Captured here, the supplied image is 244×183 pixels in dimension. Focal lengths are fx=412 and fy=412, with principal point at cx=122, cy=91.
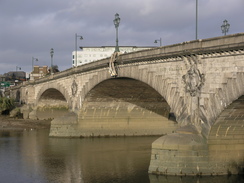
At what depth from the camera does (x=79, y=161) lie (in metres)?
36.9

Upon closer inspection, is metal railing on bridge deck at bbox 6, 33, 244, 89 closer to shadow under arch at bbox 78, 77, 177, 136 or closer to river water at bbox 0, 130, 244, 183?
river water at bbox 0, 130, 244, 183

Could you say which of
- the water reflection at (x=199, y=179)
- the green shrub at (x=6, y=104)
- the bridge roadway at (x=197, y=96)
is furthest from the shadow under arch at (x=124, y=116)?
the green shrub at (x=6, y=104)

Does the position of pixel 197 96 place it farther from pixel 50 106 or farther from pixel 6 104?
pixel 6 104

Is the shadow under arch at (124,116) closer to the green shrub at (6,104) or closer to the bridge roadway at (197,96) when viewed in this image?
the bridge roadway at (197,96)

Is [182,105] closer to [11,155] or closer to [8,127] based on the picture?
[11,155]

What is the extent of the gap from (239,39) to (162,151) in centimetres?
851

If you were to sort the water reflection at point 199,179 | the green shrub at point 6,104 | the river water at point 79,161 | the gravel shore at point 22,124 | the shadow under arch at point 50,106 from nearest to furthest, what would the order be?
1. the water reflection at point 199,179
2. the river water at point 79,161
3. the gravel shore at point 22,124
4. the shadow under arch at point 50,106
5. the green shrub at point 6,104

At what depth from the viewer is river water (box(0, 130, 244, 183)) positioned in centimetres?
2953

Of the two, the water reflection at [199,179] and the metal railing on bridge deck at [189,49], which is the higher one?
the metal railing on bridge deck at [189,49]

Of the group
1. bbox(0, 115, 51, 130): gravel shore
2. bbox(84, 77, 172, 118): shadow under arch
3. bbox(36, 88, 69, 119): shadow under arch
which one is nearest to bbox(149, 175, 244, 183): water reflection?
bbox(84, 77, 172, 118): shadow under arch

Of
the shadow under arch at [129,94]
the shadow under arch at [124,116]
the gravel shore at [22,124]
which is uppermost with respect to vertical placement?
the shadow under arch at [129,94]

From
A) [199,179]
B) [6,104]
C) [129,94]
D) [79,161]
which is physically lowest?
[79,161]

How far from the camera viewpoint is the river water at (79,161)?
2953cm

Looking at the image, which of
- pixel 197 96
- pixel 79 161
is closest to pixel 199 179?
pixel 197 96
